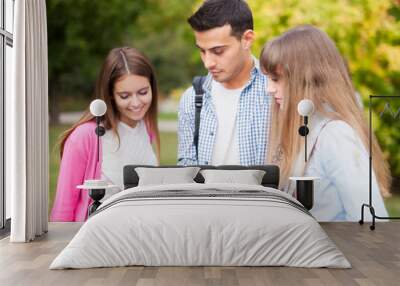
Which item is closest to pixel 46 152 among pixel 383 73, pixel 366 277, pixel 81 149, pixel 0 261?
pixel 81 149

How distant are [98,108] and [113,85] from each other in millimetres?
405

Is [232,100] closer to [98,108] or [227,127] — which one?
[227,127]

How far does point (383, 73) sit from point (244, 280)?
4766 millimetres

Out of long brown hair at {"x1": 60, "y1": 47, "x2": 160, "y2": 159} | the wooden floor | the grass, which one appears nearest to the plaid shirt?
the grass

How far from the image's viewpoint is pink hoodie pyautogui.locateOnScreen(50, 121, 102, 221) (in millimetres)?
7266

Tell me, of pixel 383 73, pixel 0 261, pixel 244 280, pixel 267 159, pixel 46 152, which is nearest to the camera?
pixel 244 280

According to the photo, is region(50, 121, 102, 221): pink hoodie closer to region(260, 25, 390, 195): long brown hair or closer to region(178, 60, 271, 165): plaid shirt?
region(178, 60, 271, 165): plaid shirt

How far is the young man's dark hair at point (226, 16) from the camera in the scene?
7.23 metres

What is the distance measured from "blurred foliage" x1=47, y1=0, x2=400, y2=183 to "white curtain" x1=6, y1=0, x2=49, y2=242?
6.40 ft

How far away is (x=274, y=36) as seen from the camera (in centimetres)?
746

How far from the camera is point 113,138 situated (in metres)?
7.31

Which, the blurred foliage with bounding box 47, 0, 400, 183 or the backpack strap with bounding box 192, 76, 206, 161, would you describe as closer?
the backpack strap with bounding box 192, 76, 206, 161

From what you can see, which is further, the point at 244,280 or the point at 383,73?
the point at 383,73

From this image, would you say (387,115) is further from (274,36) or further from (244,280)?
(244,280)
